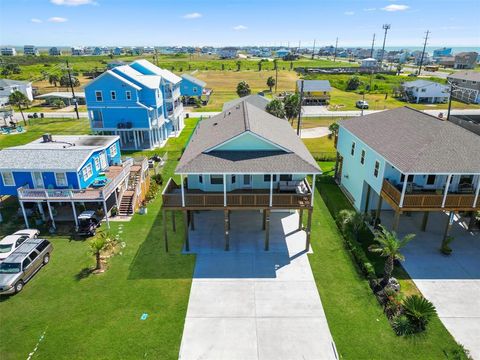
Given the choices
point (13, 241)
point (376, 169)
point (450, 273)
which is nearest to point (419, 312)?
point (450, 273)

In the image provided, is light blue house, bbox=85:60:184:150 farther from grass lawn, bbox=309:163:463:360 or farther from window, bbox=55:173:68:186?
grass lawn, bbox=309:163:463:360

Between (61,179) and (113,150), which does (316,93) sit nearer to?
(113,150)

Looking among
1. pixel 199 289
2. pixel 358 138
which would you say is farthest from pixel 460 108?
pixel 199 289

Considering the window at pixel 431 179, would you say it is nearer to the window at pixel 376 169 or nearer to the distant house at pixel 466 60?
the window at pixel 376 169

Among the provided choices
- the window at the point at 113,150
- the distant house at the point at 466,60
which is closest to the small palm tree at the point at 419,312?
the window at the point at 113,150

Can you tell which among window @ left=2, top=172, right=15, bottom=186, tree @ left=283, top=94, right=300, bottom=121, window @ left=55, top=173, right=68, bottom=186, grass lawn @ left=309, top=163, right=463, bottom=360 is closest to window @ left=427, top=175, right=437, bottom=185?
grass lawn @ left=309, top=163, right=463, bottom=360

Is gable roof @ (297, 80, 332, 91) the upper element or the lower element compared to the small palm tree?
upper
